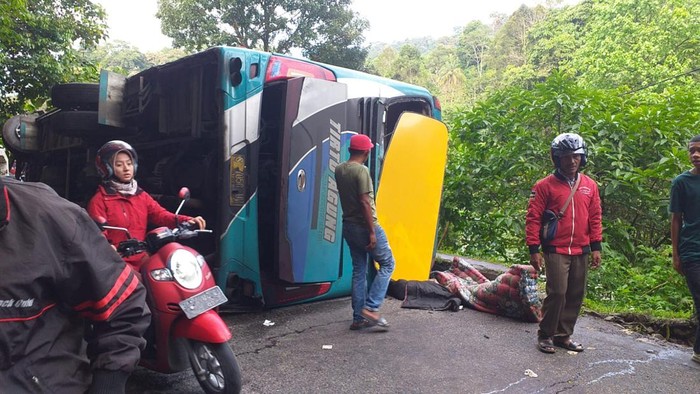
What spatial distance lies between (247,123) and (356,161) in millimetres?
1025

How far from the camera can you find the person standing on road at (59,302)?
1202mm

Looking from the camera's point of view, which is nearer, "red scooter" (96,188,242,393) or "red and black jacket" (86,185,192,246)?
"red scooter" (96,188,242,393)

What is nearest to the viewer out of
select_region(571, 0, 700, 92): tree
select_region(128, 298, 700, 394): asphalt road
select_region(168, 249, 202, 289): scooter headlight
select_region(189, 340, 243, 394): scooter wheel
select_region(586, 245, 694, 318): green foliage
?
select_region(189, 340, 243, 394): scooter wheel

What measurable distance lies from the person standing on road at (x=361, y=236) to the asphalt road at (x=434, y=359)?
177 mm

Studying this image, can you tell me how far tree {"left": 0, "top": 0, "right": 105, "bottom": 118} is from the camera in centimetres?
950

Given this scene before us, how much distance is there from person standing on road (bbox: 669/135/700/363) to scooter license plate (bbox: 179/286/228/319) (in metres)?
3.34

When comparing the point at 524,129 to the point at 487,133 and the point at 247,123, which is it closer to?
the point at 487,133

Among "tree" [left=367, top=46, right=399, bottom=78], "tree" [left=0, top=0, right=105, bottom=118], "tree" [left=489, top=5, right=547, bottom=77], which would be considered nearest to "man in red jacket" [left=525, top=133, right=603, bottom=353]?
"tree" [left=0, top=0, right=105, bottom=118]

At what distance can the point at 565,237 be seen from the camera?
151 inches

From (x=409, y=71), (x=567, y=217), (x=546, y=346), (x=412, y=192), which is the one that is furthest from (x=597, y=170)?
(x=409, y=71)

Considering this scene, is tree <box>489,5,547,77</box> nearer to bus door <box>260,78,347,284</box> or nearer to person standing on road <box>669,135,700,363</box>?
bus door <box>260,78,347,284</box>

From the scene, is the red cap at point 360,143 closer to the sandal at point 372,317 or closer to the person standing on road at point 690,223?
the sandal at point 372,317

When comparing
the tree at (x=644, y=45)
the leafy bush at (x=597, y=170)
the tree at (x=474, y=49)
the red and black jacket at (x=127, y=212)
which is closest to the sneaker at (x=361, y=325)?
the red and black jacket at (x=127, y=212)

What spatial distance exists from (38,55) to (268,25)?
1374 centimetres
